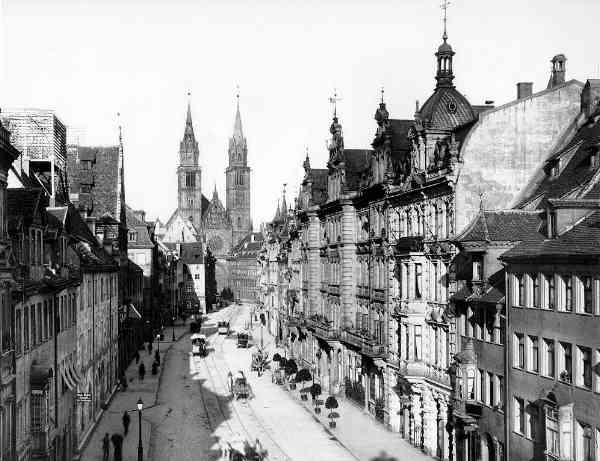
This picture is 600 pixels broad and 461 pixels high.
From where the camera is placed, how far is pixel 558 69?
48719mm

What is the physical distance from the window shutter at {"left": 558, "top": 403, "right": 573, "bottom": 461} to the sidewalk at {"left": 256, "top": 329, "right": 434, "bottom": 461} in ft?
48.9

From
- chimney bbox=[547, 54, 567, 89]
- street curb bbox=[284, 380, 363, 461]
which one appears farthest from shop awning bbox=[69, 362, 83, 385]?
chimney bbox=[547, 54, 567, 89]

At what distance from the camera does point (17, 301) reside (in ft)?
96.0

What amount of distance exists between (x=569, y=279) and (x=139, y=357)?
63501mm

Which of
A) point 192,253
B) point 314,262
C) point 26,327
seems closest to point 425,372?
point 26,327

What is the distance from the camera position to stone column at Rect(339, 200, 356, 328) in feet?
209

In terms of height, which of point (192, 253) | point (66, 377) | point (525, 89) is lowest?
point (66, 377)

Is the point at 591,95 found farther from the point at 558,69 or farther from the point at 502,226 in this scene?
the point at 502,226

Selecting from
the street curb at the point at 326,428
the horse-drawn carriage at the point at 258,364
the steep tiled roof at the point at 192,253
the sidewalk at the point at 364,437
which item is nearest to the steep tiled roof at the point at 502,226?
the sidewalk at the point at 364,437


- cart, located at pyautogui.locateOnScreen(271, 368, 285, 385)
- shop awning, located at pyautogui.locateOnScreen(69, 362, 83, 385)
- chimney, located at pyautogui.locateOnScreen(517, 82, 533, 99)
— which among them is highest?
chimney, located at pyautogui.locateOnScreen(517, 82, 533, 99)

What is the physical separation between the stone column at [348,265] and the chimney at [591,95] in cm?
2387

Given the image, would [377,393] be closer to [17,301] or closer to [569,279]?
[569,279]

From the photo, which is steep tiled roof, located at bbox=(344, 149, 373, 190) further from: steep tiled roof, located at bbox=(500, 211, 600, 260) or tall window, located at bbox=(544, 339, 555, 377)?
tall window, located at bbox=(544, 339, 555, 377)

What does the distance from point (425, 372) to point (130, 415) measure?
822 inches
